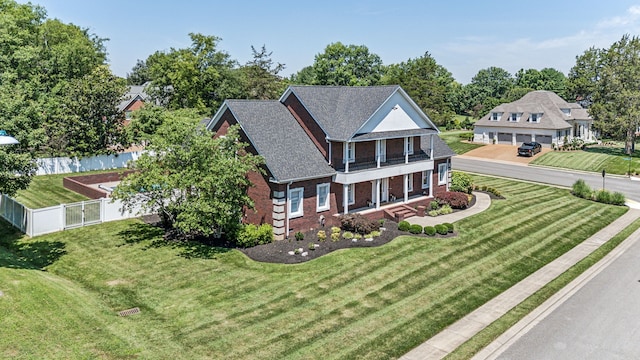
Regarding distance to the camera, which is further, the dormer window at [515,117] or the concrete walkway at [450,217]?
the dormer window at [515,117]

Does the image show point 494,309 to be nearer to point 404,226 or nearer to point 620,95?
point 404,226

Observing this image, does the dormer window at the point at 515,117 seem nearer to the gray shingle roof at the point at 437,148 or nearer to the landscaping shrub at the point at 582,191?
the landscaping shrub at the point at 582,191

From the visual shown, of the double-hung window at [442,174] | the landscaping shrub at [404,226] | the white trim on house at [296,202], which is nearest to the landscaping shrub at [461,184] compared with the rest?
the double-hung window at [442,174]

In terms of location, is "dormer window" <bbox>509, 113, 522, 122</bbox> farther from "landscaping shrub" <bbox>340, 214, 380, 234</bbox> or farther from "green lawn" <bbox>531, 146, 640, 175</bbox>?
"landscaping shrub" <bbox>340, 214, 380, 234</bbox>

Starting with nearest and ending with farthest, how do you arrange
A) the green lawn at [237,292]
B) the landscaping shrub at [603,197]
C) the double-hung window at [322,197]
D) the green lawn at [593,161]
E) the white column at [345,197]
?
the green lawn at [237,292] → the double-hung window at [322,197] → the white column at [345,197] → the landscaping shrub at [603,197] → the green lawn at [593,161]

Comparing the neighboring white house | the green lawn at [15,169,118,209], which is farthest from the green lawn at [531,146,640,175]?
the green lawn at [15,169,118,209]

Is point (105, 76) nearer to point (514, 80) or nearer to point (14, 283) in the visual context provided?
point (14, 283)
